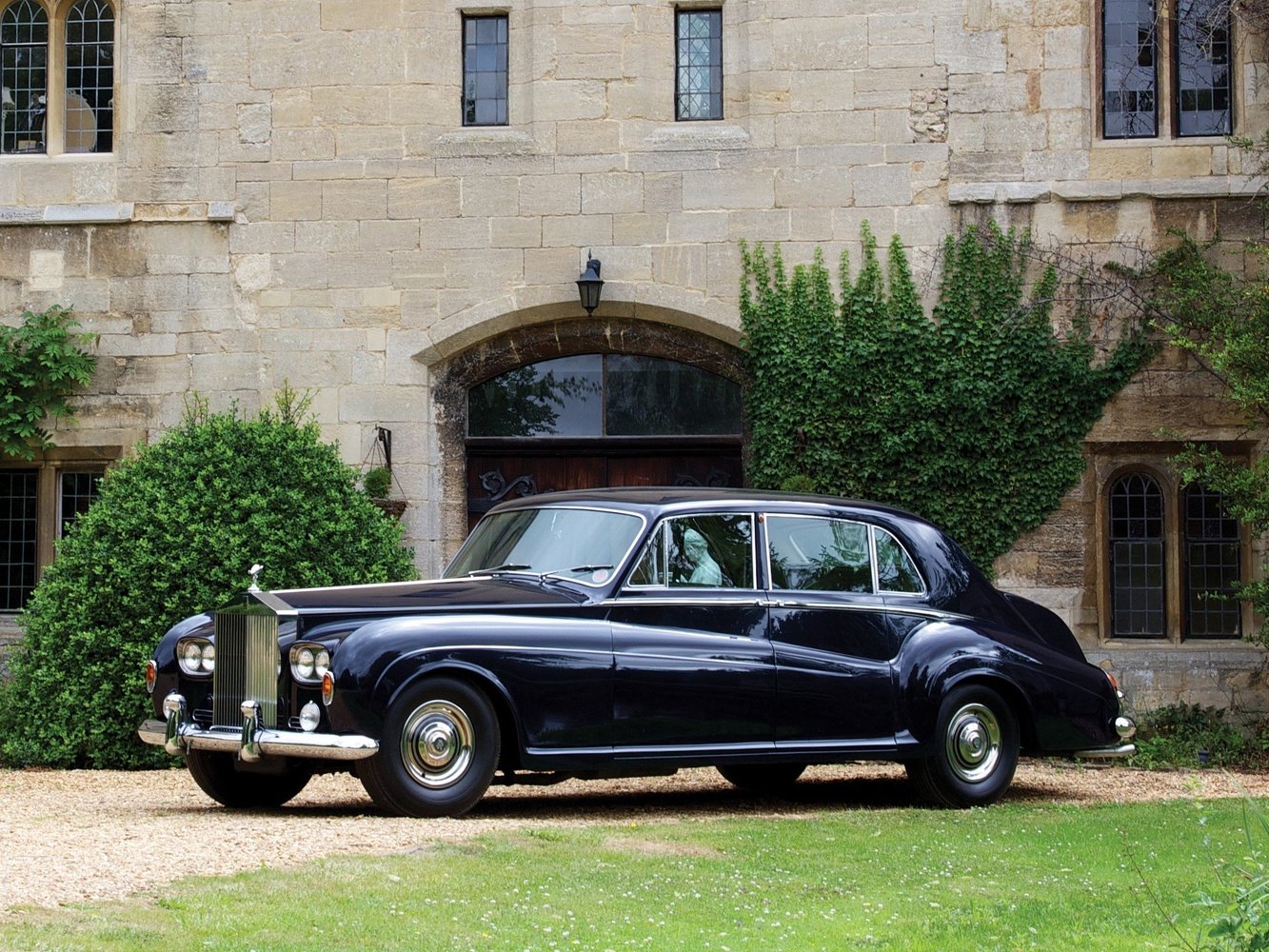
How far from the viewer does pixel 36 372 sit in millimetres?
15047

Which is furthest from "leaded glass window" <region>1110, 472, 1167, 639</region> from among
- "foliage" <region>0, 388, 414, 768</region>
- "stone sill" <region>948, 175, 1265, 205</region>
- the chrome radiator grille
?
the chrome radiator grille

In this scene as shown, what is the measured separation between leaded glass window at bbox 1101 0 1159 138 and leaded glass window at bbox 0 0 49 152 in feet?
30.1

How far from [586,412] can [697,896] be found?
918cm

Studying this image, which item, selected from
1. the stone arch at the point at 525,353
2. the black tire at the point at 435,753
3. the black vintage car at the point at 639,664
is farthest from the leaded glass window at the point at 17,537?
the black tire at the point at 435,753

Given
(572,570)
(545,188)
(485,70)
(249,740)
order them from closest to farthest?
1. (249,740)
2. (572,570)
3. (545,188)
4. (485,70)

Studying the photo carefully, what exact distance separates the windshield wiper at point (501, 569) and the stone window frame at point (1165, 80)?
25.1ft

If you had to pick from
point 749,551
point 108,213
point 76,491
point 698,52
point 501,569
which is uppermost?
point 698,52

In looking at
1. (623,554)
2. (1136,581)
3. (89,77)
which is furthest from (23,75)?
(1136,581)

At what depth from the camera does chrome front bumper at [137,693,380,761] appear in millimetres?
7918

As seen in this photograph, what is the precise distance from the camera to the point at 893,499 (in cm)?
1434

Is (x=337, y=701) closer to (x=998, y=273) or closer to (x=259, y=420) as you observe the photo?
(x=259, y=420)

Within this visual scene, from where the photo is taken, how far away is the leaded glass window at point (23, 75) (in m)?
15.6

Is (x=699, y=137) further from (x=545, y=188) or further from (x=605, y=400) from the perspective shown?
(x=605, y=400)

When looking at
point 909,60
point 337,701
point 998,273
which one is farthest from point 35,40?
point 337,701
